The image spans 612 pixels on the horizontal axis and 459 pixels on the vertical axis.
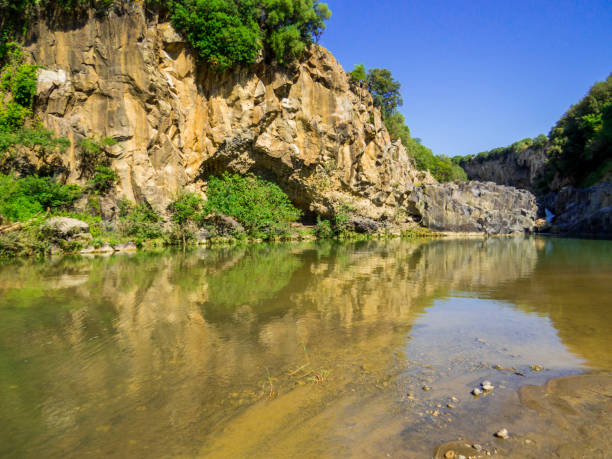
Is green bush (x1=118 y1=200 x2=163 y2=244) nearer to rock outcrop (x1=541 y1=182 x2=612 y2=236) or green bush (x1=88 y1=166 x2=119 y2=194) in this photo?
green bush (x1=88 y1=166 x2=119 y2=194)

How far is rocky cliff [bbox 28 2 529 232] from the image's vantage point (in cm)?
1908

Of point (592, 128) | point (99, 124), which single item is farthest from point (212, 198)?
point (592, 128)

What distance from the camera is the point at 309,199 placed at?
2978 centimetres

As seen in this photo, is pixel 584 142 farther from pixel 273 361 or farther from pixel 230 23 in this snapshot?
pixel 273 361

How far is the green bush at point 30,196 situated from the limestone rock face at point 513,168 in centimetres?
6171

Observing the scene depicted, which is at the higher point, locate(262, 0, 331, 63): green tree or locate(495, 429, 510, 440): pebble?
locate(262, 0, 331, 63): green tree

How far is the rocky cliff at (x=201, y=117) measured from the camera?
19.1 meters

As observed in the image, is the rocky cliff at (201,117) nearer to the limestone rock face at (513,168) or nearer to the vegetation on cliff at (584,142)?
the vegetation on cliff at (584,142)

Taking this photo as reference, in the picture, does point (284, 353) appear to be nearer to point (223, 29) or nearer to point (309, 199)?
point (223, 29)

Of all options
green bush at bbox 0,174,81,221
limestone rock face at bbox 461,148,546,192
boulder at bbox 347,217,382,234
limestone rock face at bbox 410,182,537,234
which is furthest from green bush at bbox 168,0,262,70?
limestone rock face at bbox 461,148,546,192

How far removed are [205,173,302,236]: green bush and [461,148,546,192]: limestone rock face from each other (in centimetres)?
4877

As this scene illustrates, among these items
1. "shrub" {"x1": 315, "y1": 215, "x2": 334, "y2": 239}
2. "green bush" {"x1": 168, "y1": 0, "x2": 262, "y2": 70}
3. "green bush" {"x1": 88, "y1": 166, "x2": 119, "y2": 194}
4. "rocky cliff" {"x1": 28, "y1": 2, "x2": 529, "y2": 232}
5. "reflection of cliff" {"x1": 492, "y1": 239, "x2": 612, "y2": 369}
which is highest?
"green bush" {"x1": 168, "y1": 0, "x2": 262, "y2": 70}

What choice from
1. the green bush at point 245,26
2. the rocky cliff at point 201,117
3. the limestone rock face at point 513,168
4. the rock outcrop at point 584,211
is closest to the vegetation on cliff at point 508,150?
the limestone rock face at point 513,168

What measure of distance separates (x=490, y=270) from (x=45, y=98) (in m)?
20.8
